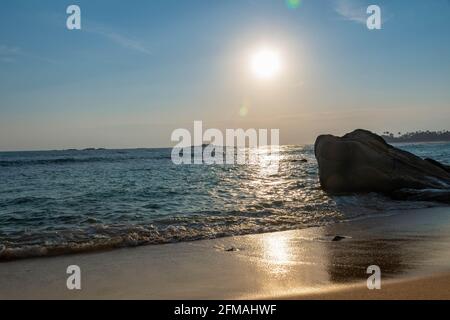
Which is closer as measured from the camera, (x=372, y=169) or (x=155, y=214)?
(x=155, y=214)

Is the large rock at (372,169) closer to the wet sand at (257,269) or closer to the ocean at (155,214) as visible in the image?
the ocean at (155,214)

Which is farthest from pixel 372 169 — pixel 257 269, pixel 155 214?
pixel 257 269

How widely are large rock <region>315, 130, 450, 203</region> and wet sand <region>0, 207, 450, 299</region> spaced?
300 inches

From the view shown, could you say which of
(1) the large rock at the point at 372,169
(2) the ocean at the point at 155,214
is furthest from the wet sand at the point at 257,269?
(1) the large rock at the point at 372,169

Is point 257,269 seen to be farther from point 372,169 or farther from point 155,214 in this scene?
point 372,169

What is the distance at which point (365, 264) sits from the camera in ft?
21.8

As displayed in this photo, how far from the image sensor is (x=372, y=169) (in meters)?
17.4

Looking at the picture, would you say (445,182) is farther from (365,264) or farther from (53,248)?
(53,248)

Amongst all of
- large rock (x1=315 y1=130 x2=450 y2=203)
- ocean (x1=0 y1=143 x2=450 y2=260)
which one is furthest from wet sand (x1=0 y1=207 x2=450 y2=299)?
large rock (x1=315 y1=130 x2=450 y2=203)

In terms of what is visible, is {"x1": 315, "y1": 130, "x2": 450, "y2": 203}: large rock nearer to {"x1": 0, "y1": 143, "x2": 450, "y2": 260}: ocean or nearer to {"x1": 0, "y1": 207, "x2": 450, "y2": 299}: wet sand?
{"x1": 0, "y1": 143, "x2": 450, "y2": 260}: ocean

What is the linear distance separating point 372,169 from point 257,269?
481 inches

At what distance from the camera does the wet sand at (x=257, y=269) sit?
17.1 ft

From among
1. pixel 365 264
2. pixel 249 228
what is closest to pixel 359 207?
pixel 249 228

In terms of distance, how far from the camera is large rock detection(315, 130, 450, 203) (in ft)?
55.3
